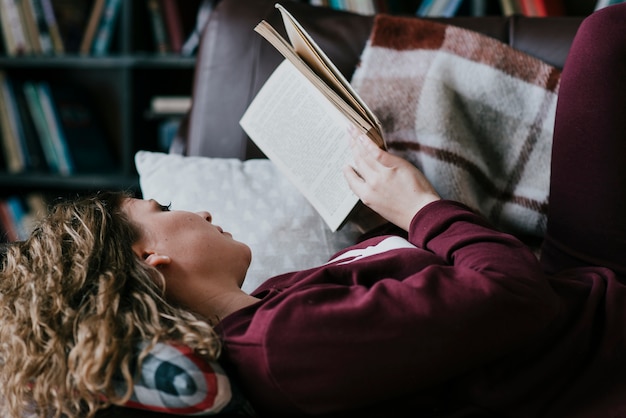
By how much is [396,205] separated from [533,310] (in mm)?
301

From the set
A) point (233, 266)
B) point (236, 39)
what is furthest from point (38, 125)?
point (233, 266)

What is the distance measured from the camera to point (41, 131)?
2.25 m

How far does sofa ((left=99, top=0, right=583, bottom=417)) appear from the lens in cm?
130

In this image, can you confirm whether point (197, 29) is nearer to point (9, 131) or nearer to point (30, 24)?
point (30, 24)

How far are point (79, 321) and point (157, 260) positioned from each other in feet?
0.48

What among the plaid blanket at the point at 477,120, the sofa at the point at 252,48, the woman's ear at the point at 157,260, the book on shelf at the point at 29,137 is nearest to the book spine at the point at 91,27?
the book on shelf at the point at 29,137

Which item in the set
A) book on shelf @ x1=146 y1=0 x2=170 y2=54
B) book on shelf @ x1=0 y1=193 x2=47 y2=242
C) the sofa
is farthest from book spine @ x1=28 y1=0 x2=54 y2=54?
the sofa

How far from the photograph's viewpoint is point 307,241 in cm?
117

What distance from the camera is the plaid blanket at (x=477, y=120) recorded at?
120cm

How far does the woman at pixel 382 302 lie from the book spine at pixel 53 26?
4.72ft

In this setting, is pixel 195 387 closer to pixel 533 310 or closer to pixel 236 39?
pixel 533 310

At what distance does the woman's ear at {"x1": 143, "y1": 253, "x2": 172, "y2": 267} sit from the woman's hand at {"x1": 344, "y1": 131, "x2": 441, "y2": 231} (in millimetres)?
326

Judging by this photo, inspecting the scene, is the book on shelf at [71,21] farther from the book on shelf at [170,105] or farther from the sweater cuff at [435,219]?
the sweater cuff at [435,219]

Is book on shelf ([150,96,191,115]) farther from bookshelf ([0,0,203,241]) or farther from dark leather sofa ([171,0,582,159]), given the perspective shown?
dark leather sofa ([171,0,582,159])
